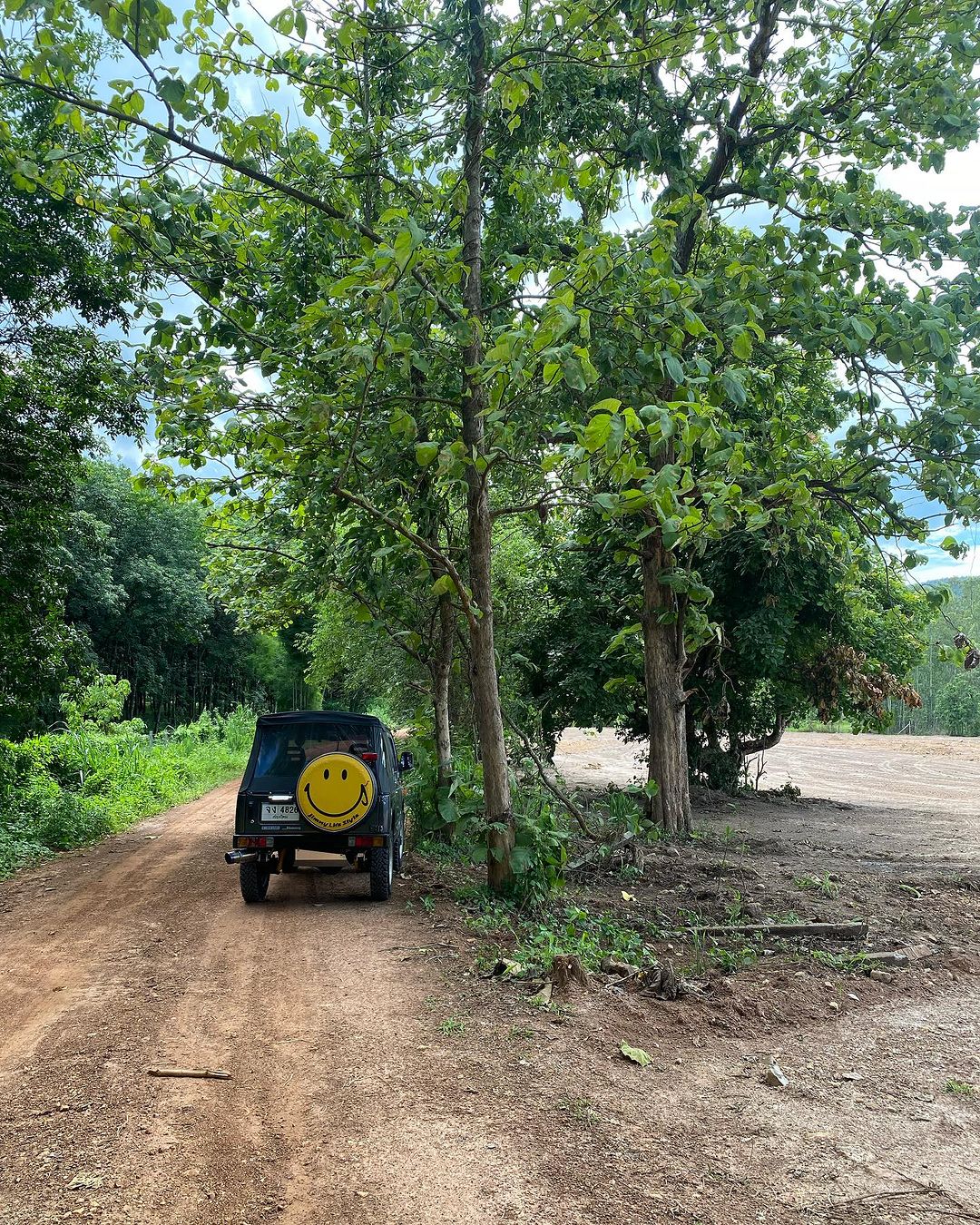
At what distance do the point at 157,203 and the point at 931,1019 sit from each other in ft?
23.1

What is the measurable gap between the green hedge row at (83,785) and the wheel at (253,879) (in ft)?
10.9

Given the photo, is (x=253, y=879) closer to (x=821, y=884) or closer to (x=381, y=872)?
(x=381, y=872)

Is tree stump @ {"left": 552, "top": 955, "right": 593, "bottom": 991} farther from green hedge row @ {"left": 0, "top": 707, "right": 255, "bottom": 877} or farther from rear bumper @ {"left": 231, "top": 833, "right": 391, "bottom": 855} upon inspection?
green hedge row @ {"left": 0, "top": 707, "right": 255, "bottom": 877}

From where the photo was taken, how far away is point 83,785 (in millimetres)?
14711

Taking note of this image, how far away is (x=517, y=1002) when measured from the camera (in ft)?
18.1

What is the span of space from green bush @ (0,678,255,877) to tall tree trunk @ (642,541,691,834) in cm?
794

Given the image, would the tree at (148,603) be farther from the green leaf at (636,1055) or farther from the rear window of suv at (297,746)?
the green leaf at (636,1055)

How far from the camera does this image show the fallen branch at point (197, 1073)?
14.4 ft

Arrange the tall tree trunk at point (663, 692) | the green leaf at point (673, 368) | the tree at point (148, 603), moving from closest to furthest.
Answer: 1. the green leaf at point (673, 368)
2. the tall tree trunk at point (663, 692)
3. the tree at point (148, 603)

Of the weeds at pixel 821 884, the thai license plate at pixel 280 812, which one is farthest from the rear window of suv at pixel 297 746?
the weeds at pixel 821 884

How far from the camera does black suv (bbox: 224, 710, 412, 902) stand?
799 cm

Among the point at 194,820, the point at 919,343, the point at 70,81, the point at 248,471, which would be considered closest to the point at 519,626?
the point at 194,820

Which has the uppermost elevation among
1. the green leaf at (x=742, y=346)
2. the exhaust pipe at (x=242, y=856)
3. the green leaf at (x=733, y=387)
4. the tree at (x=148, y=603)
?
the tree at (x=148, y=603)

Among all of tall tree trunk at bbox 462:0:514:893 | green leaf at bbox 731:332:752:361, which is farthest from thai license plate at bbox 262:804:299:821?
green leaf at bbox 731:332:752:361
